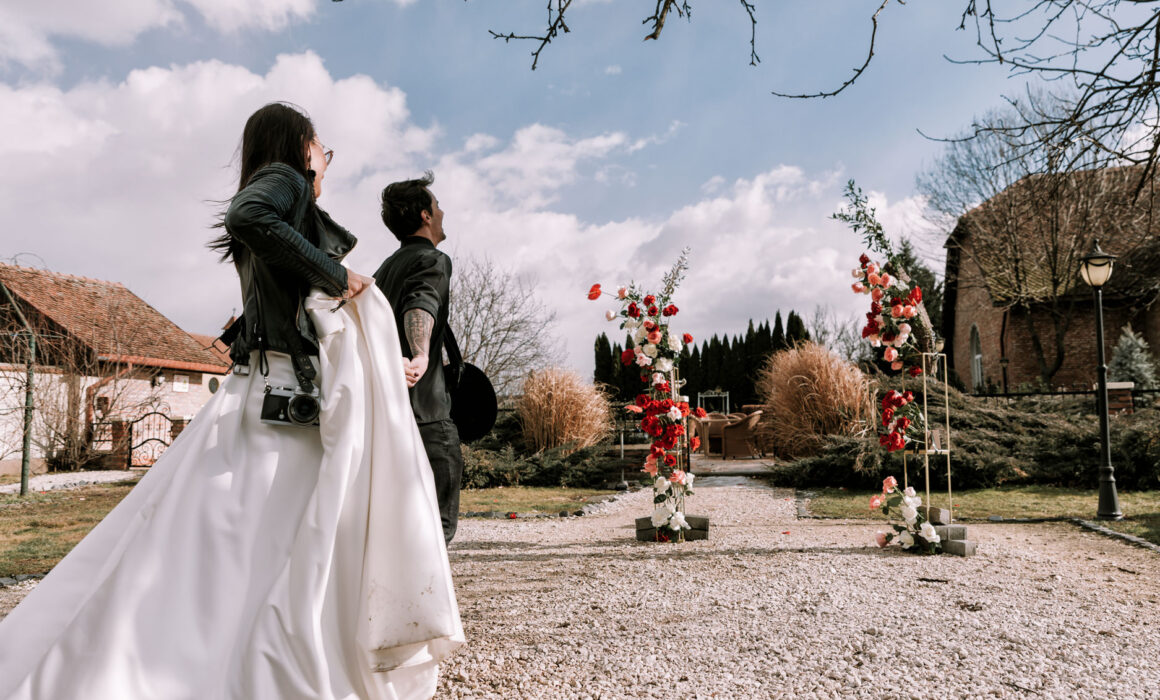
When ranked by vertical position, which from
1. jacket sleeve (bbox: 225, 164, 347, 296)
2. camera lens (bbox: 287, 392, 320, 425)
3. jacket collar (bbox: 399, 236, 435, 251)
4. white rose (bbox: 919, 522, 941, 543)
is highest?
jacket collar (bbox: 399, 236, 435, 251)

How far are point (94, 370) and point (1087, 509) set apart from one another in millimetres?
18045

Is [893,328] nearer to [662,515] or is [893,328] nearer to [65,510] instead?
[662,515]

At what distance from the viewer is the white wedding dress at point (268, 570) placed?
165 centimetres

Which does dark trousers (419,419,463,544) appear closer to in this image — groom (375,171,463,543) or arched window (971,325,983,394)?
groom (375,171,463,543)

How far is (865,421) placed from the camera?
37.0 ft

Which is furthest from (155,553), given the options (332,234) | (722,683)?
(722,683)

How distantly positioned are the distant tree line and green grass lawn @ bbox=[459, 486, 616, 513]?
1984cm

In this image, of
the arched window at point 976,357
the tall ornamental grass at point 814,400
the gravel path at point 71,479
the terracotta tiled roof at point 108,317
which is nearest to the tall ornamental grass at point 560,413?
the tall ornamental grass at point 814,400

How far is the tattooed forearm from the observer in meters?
2.43

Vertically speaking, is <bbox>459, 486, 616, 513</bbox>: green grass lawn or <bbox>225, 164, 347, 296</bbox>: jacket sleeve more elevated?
<bbox>225, 164, 347, 296</bbox>: jacket sleeve

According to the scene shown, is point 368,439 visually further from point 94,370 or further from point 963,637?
point 94,370

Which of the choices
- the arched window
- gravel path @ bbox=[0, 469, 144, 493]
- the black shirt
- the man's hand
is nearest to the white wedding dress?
the man's hand

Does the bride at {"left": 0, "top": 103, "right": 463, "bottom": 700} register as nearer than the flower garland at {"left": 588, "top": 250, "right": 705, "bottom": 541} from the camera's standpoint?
Yes

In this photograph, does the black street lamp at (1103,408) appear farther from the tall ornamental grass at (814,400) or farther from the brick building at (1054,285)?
the brick building at (1054,285)
